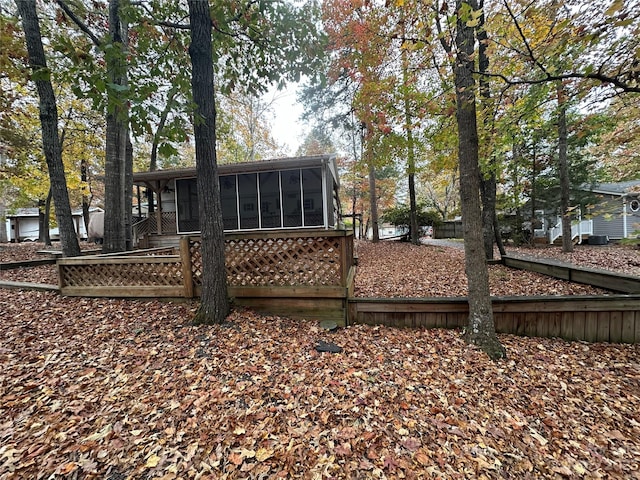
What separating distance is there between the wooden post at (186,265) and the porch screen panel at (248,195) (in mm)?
7107

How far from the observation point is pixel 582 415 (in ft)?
7.37

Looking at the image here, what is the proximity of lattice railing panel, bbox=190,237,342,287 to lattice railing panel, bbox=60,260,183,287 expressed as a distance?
46 cm

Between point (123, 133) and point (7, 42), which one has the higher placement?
point (7, 42)

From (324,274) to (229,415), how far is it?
2136 millimetres

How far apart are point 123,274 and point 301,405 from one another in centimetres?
399

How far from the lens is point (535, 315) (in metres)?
3.53

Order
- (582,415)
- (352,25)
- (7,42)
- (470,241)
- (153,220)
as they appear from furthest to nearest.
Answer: (153,220) < (352,25) < (7,42) < (470,241) < (582,415)

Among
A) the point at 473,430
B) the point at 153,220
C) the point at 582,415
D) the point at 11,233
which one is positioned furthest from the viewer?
the point at 11,233

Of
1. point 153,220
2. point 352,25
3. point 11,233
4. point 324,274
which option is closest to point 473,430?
point 324,274

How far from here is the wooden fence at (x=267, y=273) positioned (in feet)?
12.5

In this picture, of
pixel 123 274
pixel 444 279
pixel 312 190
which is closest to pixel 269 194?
pixel 312 190

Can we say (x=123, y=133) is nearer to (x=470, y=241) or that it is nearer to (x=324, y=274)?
(x=324, y=274)

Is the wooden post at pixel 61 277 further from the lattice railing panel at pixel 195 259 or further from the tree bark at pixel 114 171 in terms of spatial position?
the lattice railing panel at pixel 195 259

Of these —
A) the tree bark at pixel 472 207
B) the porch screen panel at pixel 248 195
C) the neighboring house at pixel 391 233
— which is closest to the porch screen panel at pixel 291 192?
the porch screen panel at pixel 248 195
